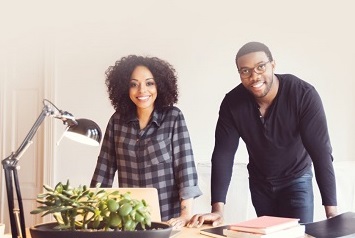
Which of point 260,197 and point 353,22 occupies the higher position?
point 353,22

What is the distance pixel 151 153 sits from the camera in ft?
7.70

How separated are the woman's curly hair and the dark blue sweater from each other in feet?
1.10

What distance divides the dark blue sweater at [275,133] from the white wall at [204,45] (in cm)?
90

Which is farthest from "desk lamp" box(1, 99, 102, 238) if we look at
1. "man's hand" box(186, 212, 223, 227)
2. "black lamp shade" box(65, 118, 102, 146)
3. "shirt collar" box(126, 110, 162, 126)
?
"shirt collar" box(126, 110, 162, 126)

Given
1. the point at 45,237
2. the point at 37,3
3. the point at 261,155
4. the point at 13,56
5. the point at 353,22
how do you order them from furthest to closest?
1. the point at 13,56
2. the point at 37,3
3. the point at 353,22
4. the point at 261,155
5. the point at 45,237

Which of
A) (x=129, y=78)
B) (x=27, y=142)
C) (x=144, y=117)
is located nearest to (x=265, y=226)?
(x=27, y=142)

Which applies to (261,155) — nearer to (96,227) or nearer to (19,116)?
(96,227)

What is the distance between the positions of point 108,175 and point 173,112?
1.28 ft

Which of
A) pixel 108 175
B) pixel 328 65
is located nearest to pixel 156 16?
pixel 328 65

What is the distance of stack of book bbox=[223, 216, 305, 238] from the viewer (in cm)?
142

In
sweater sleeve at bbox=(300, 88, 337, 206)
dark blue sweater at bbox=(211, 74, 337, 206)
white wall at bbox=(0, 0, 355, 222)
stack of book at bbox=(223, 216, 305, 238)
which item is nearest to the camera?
stack of book at bbox=(223, 216, 305, 238)

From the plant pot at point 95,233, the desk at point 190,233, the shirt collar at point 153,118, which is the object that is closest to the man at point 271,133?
the shirt collar at point 153,118

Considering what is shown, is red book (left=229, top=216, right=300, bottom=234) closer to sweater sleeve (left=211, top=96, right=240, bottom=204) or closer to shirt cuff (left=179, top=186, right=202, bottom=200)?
sweater sleeve (left=211, top=96, right=240, bottom=204)

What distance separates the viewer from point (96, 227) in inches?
39.5
